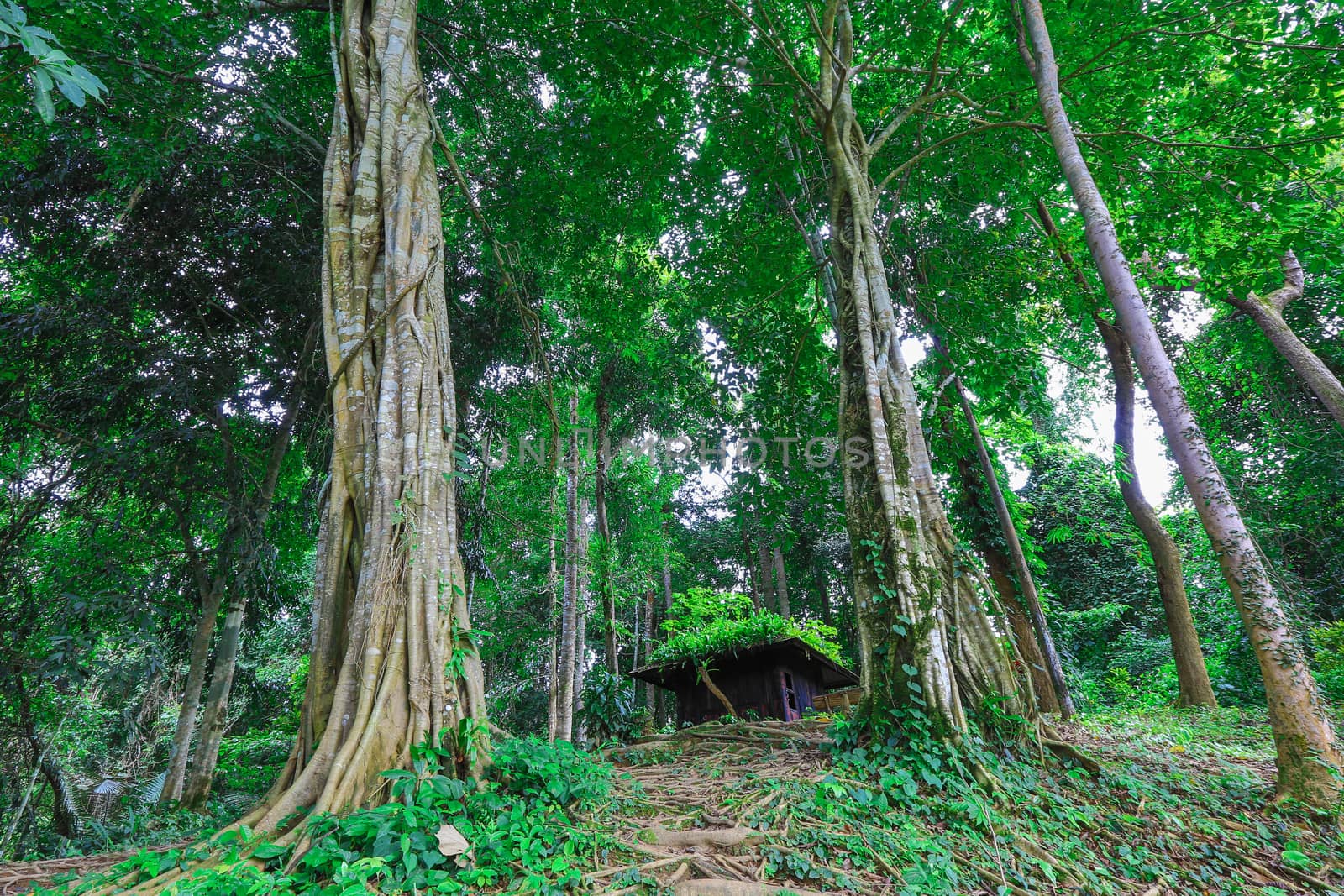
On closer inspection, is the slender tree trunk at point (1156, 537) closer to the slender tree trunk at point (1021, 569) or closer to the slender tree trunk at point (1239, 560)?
the slender tree trunk at point (1021, 569)

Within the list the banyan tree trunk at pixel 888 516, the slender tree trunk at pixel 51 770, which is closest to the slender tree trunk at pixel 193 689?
the slender tree trunk at pixel 51 770

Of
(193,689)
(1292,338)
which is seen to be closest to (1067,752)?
(1292,338)

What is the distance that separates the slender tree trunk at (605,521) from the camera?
1209 centimetres

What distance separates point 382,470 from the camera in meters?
3.63

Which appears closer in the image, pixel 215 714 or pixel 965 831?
pixel 965 831

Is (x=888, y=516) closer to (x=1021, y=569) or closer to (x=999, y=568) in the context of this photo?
(x=1021, y=569)

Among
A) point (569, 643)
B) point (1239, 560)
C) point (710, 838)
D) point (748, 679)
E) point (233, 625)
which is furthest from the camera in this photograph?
point (748, 679)

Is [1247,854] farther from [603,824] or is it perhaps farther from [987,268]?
[987,268]

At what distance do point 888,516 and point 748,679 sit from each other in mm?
6032

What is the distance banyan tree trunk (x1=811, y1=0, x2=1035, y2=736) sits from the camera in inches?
166

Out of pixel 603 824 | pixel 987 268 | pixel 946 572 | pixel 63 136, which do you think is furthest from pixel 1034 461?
pixel 63 136

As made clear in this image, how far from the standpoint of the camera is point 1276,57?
5.08 m

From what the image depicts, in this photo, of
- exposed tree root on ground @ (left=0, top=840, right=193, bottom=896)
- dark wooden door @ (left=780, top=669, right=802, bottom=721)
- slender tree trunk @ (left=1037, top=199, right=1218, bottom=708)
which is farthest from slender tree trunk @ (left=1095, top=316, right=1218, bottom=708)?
exposed tree root on ground @ (left=0, top=840, right=193, bottom=896)

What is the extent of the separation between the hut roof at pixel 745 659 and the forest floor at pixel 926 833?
4.37 metres
